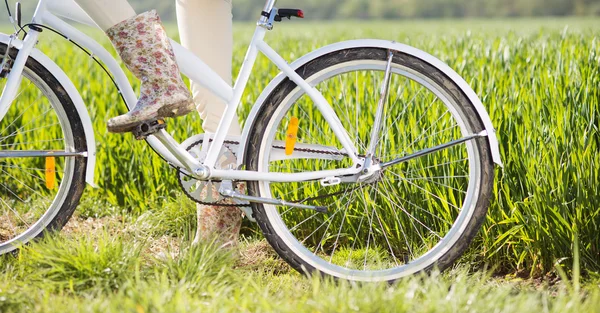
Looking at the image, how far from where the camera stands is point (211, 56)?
2850mm

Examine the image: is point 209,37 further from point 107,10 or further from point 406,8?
point 406,8

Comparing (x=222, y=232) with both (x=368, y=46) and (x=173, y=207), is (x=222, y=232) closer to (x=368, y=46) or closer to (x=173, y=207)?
(x=173, y=207)

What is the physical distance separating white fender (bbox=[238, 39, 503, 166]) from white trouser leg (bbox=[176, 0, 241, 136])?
34 centimetres

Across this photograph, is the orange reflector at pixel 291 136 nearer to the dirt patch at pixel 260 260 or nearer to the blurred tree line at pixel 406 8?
the dirt patch at pixel 260 260

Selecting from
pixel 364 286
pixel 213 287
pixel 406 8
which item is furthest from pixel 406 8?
pixel 364 286

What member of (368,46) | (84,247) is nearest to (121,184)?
(84,247)

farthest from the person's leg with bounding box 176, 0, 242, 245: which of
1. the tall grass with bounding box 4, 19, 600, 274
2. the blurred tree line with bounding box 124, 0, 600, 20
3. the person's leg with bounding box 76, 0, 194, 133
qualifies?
the blurred tree line with bounding box 124, 0, 600, 20

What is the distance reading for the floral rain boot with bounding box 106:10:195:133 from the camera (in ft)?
7.72

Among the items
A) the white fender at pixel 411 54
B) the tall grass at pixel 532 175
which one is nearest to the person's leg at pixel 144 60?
the white fender at pixel 411 54

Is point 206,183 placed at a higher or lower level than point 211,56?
lower

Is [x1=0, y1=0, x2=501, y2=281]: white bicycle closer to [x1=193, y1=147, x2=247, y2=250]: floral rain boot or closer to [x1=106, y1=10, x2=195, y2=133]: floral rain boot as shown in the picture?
[x1=106, y1=10, x2=195, y2=133]: floral rain boot

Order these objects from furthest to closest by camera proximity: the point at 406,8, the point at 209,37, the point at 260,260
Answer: the point at 406,8 < the point at 260,260 < the point at 209,37

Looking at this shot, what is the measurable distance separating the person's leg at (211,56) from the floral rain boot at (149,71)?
15.9 inches

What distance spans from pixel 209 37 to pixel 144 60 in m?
0.50
